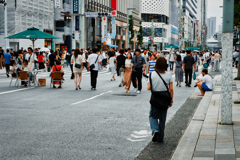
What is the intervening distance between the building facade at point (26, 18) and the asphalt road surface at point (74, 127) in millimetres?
26441

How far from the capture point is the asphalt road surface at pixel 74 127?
5829mm

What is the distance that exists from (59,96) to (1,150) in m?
8.00

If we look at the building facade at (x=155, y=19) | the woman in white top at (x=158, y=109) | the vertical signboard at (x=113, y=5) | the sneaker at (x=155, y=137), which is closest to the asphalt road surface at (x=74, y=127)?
the sneaker at (x=155, y=137)

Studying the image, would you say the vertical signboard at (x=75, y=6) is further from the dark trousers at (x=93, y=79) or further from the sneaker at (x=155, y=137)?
the sneaker at (x=155, y=137)

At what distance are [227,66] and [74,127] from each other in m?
3.42

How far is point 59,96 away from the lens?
13859mm

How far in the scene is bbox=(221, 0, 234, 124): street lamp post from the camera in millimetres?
7723

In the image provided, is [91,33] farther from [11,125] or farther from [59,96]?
[11,125]

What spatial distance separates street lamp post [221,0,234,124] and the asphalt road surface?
1.64 metres

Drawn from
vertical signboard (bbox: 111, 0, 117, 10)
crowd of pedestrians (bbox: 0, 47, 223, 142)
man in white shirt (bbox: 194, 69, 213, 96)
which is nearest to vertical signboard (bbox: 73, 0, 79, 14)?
crowd of pedestrians (bbox: 0, 47, 223, 142)

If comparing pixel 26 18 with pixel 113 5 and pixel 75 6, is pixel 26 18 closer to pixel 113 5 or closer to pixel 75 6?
pixel 75 6

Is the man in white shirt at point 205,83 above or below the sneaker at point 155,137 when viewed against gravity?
above

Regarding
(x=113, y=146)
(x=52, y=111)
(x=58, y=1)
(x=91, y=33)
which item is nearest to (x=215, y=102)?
(x=52, y=111)

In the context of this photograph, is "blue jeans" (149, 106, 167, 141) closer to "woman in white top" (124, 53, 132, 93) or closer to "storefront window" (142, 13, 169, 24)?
"woman in white top" (124, 53, 132, 93)
